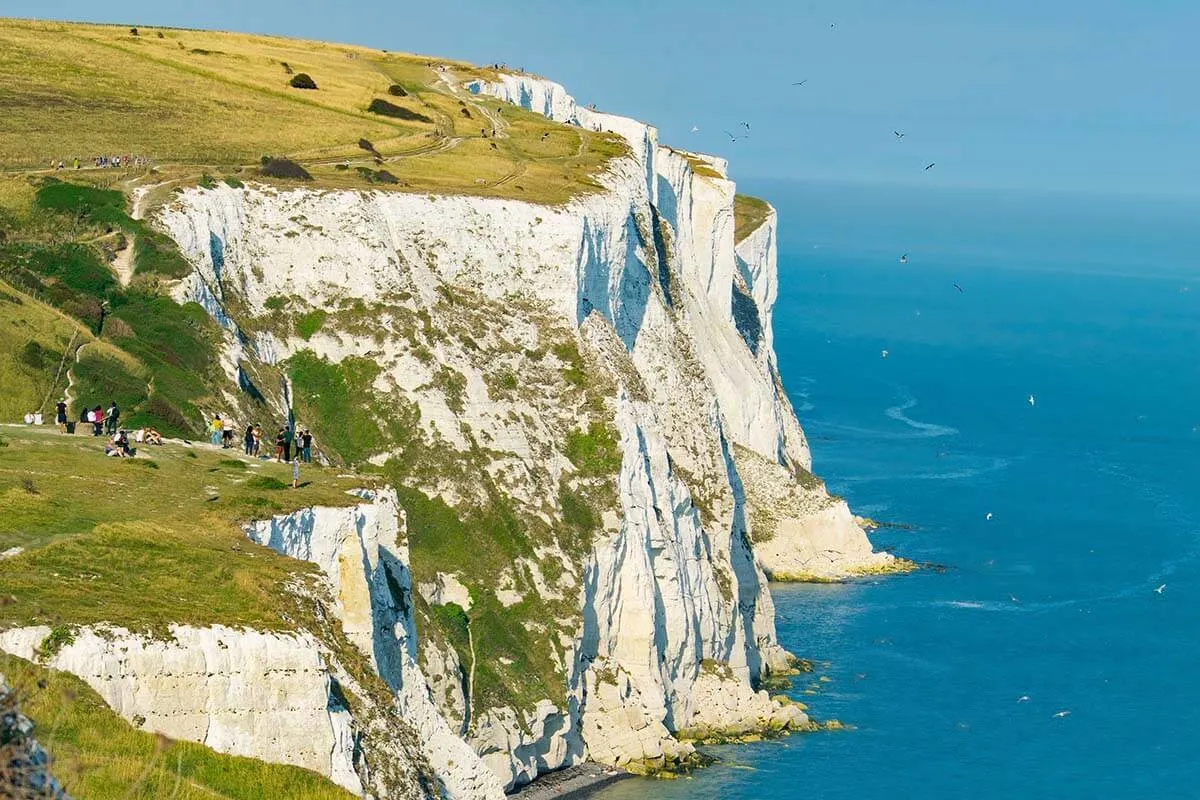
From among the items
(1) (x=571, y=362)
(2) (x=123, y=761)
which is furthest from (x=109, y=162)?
(2) (x=123, y=761)

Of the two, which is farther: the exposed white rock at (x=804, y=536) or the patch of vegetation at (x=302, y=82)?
the patch of vegetation at (x=302, y=82)

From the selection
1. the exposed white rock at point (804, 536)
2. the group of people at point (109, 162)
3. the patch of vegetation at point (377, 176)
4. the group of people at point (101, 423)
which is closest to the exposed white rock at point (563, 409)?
the patch of vegetation at point (377, 176)

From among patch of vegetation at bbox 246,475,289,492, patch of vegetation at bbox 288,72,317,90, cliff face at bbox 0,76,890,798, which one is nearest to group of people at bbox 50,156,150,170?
cliff face at bbox 0,76,890,798

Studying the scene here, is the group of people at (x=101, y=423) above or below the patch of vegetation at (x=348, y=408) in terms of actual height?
below

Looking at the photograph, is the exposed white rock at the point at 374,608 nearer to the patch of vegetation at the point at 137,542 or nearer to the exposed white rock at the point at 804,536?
the patch of vegetation at the point at 137,542

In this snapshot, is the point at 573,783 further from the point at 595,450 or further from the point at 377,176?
the point at 377,176

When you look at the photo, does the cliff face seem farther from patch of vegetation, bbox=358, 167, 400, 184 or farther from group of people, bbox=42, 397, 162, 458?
group of people, bbox=42, 397, 162, 458
